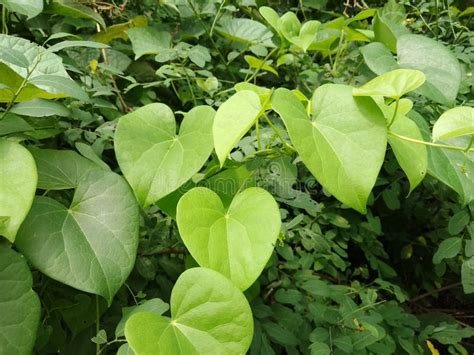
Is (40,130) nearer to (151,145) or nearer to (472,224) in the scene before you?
(151,145)

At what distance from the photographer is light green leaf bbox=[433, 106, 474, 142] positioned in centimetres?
43

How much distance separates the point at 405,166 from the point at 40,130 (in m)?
0.50

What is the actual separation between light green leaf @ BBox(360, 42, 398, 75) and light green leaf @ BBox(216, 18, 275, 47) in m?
0.34

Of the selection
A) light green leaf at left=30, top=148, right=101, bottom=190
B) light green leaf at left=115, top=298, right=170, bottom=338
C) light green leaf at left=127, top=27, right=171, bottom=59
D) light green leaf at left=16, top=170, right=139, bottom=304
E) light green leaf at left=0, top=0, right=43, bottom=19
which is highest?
light green leaf at left=0, top=0, right=43, bottom=19

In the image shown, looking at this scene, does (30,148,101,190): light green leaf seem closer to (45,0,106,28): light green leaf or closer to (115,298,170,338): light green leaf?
(115,298,170,338): light green leaf

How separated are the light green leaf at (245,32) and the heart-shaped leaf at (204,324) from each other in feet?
2.23

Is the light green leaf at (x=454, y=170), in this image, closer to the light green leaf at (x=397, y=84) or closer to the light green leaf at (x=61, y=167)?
the light green leaf at (x=397, y=84)

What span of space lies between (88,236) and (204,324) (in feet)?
0.53

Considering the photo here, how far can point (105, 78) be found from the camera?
798mm

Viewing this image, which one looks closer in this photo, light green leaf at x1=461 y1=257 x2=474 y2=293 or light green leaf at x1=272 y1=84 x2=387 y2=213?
light green leaf at x1=272 y1=84 x2=387 y2=213

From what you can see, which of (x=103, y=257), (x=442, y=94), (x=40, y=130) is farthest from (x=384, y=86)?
(x=40, y=130)

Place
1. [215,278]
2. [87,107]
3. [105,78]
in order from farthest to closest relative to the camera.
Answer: [105,78], [87,107], [215,278]

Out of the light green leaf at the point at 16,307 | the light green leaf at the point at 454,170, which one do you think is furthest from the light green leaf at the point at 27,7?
the light green leaf at the point at 454,170

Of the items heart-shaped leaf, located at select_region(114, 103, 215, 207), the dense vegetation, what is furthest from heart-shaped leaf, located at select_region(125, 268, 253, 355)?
heart-shaped leaf, located at select_region(114, 103, 215, 207)
